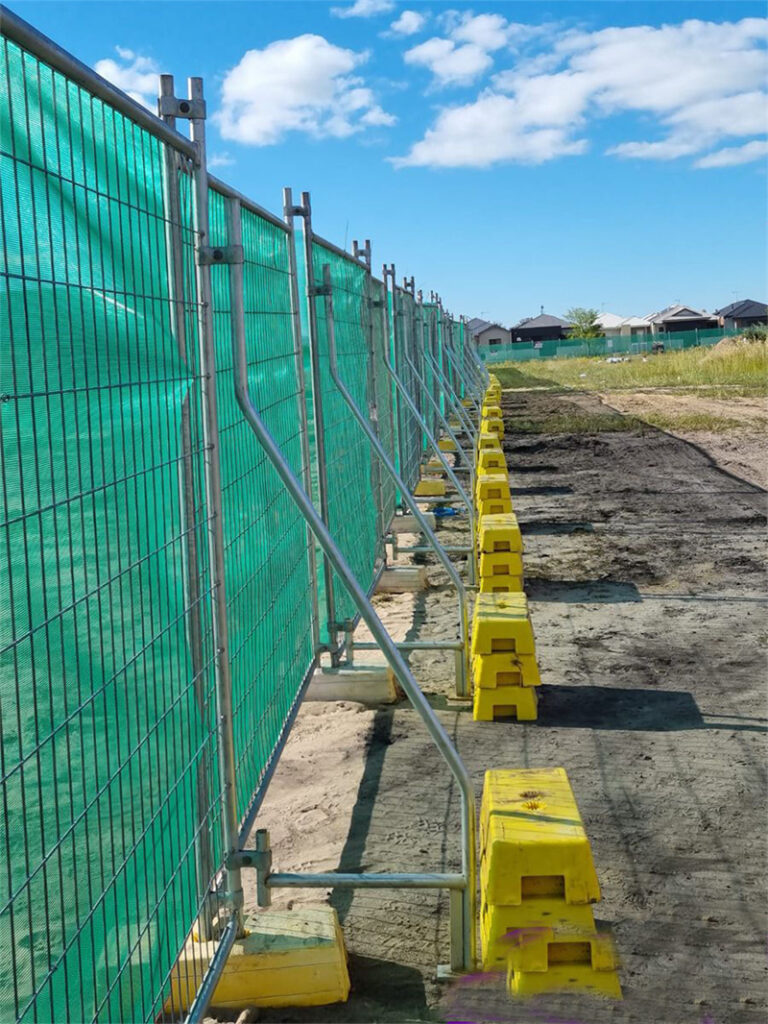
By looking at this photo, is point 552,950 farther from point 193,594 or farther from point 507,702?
point 507,702

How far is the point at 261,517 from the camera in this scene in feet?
14.4

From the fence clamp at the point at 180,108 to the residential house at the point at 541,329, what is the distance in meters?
115

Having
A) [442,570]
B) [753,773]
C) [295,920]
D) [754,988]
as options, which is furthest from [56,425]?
[442,570]

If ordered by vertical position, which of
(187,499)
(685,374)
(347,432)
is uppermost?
(187,499)

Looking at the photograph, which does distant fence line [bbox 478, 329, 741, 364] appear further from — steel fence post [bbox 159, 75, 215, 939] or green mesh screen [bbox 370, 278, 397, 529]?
steel fence post [bbox 159, 75, 215, 939]

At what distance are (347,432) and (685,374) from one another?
38407mm

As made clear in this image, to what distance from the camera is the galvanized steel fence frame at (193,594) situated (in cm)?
216

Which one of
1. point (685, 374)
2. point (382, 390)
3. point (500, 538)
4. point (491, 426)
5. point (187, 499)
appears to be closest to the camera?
point (187, 499)

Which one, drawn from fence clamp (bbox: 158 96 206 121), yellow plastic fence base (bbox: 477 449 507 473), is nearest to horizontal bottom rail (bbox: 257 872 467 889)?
fence clamp (bbox: 158 96 206 121)

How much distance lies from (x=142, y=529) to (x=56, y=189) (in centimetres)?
88

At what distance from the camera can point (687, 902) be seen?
13.8 ft

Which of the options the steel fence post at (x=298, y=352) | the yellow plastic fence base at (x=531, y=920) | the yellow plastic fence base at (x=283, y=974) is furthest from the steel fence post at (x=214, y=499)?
the steel fence post at (x=298, y=352)

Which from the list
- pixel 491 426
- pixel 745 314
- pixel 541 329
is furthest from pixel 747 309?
pixel 491 426

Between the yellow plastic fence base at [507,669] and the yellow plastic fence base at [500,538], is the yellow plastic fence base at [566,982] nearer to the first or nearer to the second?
the yellow plastic fence base at [507,669]
